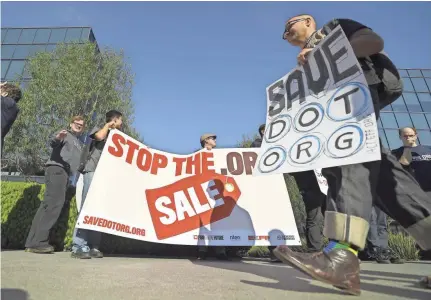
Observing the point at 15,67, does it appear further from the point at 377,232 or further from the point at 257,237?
the point at 377,232

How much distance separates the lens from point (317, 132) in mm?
2199

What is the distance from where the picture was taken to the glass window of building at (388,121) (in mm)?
21891

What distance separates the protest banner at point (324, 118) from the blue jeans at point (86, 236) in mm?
2635

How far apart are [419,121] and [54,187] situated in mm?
23986


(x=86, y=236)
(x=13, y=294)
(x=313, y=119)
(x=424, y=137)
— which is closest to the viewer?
(x=13, y=294)

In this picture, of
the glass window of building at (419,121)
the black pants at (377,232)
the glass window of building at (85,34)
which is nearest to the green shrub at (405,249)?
the black pants at (377,232)

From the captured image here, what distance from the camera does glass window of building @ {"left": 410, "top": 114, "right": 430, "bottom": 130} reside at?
2180 cm

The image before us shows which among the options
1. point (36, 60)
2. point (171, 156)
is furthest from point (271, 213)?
point (36, 60)

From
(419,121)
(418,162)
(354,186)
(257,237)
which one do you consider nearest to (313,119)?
(354,186)

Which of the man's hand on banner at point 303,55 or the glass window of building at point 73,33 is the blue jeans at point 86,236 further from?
the glass window of building at point 73,33

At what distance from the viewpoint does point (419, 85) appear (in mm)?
25828

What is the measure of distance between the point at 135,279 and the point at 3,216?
3901mm

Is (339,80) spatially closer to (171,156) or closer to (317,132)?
(317,132)

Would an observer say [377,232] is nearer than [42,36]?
Yes
